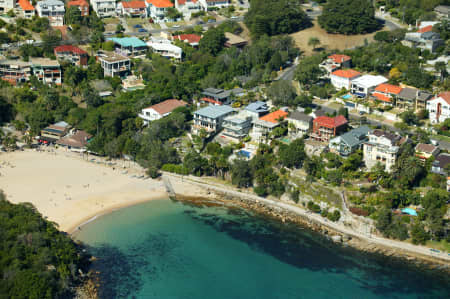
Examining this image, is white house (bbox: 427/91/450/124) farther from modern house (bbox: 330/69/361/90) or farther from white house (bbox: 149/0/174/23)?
white house (bbox: 149/0/174/23)

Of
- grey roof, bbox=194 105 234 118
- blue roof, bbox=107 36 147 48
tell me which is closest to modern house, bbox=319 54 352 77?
grey roof, bbox=194 105 234 118

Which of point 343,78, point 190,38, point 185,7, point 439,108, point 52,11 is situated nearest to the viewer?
point 439,108

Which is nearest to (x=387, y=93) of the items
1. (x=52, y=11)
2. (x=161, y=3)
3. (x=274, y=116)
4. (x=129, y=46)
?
(x=274, y=116)

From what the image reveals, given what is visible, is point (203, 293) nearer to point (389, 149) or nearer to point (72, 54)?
point (389, 149)

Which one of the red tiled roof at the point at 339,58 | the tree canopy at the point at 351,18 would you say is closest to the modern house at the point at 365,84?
the red tiled roof at the point at 339,58

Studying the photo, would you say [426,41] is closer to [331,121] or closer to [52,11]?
[331,121]

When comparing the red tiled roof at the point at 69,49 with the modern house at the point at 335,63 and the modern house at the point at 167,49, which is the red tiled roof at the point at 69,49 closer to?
the modern house at the point at 167,49
